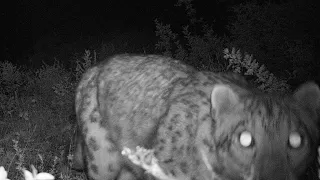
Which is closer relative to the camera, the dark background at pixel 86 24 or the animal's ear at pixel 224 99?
the animal's ear at pixel 224 99

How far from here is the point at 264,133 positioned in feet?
9.41

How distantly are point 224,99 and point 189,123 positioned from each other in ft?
1.83

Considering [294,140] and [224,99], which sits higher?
[224,99]

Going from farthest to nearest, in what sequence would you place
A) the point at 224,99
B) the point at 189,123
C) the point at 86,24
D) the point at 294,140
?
the point at 86,24, the point at 189,123, the point at 224,99, the point at 294,140

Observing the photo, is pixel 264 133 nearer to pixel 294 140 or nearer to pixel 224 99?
pixel 294 140

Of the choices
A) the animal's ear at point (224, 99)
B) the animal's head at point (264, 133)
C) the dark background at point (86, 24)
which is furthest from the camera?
the dark background at point (86, 24)

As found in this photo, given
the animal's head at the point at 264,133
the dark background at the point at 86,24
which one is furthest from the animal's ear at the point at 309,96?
the dark background at the point at 86,24

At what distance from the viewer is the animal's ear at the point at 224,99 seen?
3070 mm

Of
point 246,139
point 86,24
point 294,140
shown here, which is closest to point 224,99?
point 246,139

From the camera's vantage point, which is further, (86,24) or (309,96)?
(86,24)

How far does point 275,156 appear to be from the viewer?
2.80 metres

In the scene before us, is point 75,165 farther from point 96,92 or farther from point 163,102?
point 163,102

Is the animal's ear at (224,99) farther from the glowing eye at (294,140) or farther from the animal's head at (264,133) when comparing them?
the glowing eye at (294,140)

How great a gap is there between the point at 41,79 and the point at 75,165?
3378 millimetres
